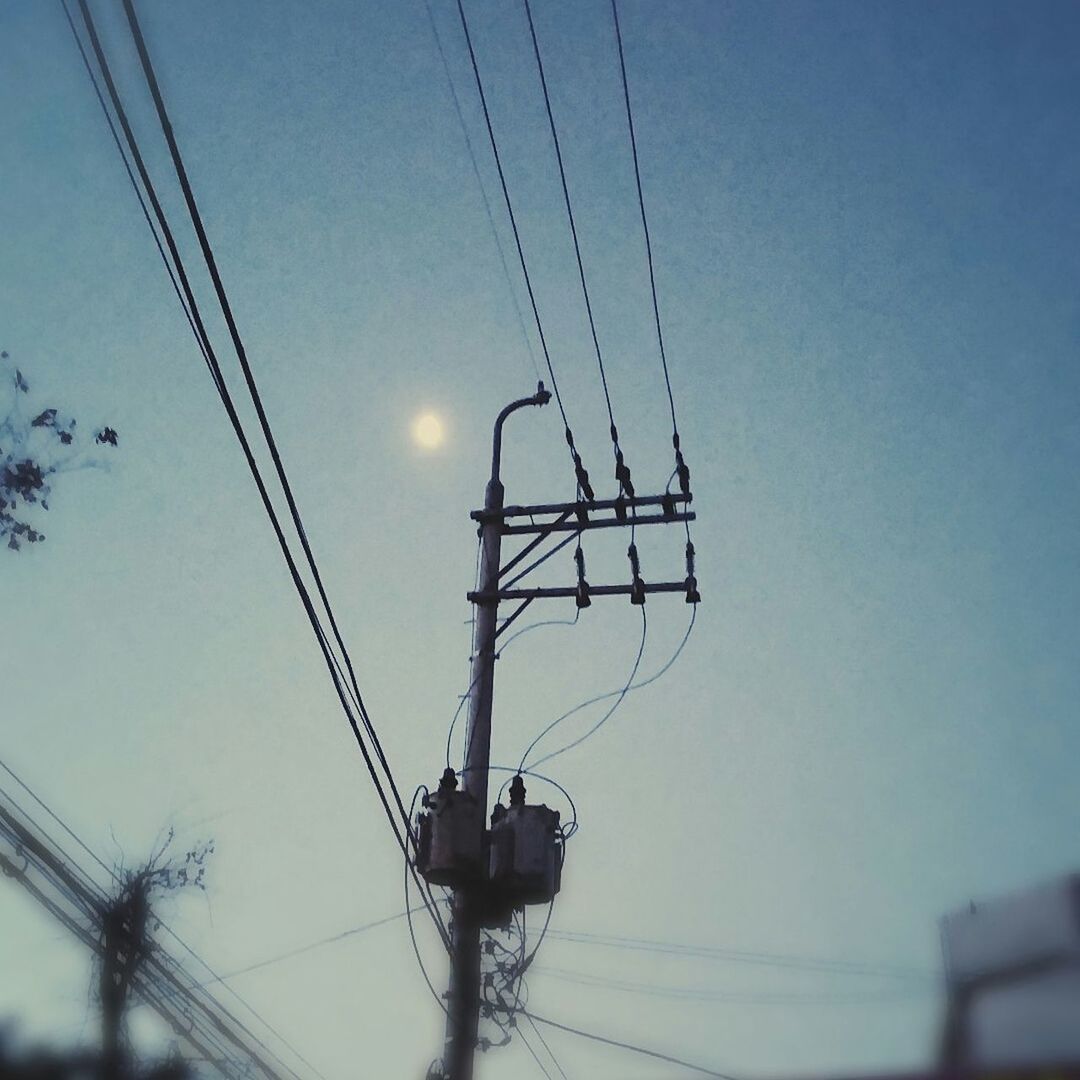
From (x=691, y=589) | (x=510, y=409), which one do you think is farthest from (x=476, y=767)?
(x=510, y=409)

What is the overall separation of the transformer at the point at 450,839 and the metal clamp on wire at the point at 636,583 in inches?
91.9

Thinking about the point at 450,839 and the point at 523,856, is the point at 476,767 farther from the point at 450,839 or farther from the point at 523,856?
the point at 523,856

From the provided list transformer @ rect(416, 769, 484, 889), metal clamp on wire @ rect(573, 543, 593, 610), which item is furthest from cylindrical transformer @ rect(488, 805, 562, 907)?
metal clamp on wire @ rect(573, 543, 593, 610)

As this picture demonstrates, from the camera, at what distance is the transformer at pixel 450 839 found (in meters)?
6.11

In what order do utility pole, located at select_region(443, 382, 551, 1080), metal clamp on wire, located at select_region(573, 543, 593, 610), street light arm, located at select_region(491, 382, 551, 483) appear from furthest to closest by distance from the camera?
street light arm, located at select_region(491, 382, 551, 483) < metal clamp on wire, located at select_region(573, 543, 593, 610) < utility pole, located at select_region(443, 382, 551, 1080)

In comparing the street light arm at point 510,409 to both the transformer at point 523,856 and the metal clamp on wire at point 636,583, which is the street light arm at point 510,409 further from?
the transformer at point 523,856

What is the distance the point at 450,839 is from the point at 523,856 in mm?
540

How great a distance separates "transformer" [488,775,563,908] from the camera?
6180 millimetres

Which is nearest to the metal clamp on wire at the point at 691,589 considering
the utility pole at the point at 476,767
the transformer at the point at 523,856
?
the utility pole at the point at 476,767

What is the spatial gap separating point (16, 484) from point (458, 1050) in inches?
358

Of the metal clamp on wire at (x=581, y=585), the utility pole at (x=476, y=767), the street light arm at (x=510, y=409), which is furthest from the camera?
the street light arm at (x=510, y=409)

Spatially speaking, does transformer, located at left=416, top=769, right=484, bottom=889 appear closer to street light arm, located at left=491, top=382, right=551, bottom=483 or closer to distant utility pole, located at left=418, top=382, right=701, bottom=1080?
distant utility pole, located at left=418, top=382, right=701, bottom=1080

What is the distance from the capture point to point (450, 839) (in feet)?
20.1

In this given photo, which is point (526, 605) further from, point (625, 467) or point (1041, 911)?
point (1041, 911)
